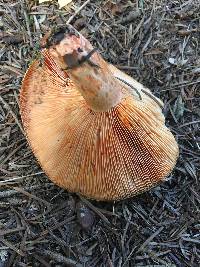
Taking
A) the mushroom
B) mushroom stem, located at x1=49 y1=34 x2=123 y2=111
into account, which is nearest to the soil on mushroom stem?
the mushroom

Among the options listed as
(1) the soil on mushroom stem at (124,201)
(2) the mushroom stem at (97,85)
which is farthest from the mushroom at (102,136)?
(1) the soil on mushroom stem at (124,201)

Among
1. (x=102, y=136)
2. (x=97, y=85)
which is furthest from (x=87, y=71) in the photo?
(x=102, y=136)

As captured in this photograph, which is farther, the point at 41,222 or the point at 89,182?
the point at 41,222

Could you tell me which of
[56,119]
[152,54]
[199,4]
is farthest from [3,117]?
[199,4]

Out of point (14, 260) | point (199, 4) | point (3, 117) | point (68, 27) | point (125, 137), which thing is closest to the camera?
point (68, 27)

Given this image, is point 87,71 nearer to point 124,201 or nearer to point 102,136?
point 102,136

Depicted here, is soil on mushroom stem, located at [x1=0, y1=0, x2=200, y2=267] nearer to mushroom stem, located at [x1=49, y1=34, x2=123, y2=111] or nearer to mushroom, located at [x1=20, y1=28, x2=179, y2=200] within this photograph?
mushroom, located at [x1=20, y1=28, x2=179, y2=200]

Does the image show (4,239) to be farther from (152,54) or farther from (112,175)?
(152,54)

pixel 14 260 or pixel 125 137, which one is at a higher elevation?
pixel 125 137
